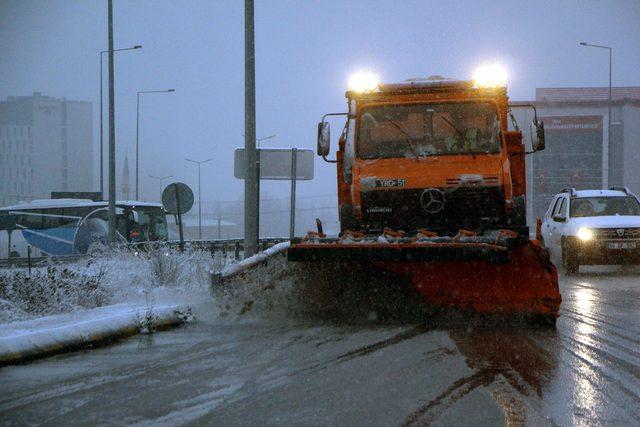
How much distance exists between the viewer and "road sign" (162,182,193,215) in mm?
16828

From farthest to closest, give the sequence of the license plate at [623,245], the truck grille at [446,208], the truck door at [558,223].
Result: the truck door at [558,223] < the license plate at [623,245] < the truck grille at [446,208]

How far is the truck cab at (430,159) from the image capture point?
10617 mm

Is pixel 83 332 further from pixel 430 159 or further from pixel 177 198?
pixel 177 198

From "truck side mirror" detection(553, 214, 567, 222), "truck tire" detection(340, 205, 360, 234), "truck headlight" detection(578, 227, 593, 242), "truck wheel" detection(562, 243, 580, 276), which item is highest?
"truck tire" detection(340, 205, 360, 234)

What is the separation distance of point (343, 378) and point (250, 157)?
28.2 feet

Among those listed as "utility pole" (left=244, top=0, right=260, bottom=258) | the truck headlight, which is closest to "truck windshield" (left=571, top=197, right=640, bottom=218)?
the truck headlight

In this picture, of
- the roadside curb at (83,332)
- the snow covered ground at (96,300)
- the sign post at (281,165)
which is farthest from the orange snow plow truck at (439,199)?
the sign post at (281,165)

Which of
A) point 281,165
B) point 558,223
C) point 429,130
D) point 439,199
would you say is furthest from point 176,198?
point 558,223

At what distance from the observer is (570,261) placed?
18.3 metres

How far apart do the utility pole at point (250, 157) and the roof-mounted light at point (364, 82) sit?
9.30 ft

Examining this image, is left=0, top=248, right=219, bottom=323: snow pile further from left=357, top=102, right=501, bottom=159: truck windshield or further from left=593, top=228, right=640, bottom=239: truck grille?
left=593, top=228, right=640, bottom=239: truck grille

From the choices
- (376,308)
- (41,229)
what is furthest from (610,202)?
(41,229)

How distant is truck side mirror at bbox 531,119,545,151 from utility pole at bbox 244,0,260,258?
4.77 metres

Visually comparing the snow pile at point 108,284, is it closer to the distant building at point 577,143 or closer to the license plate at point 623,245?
the license plate at point 623,245
